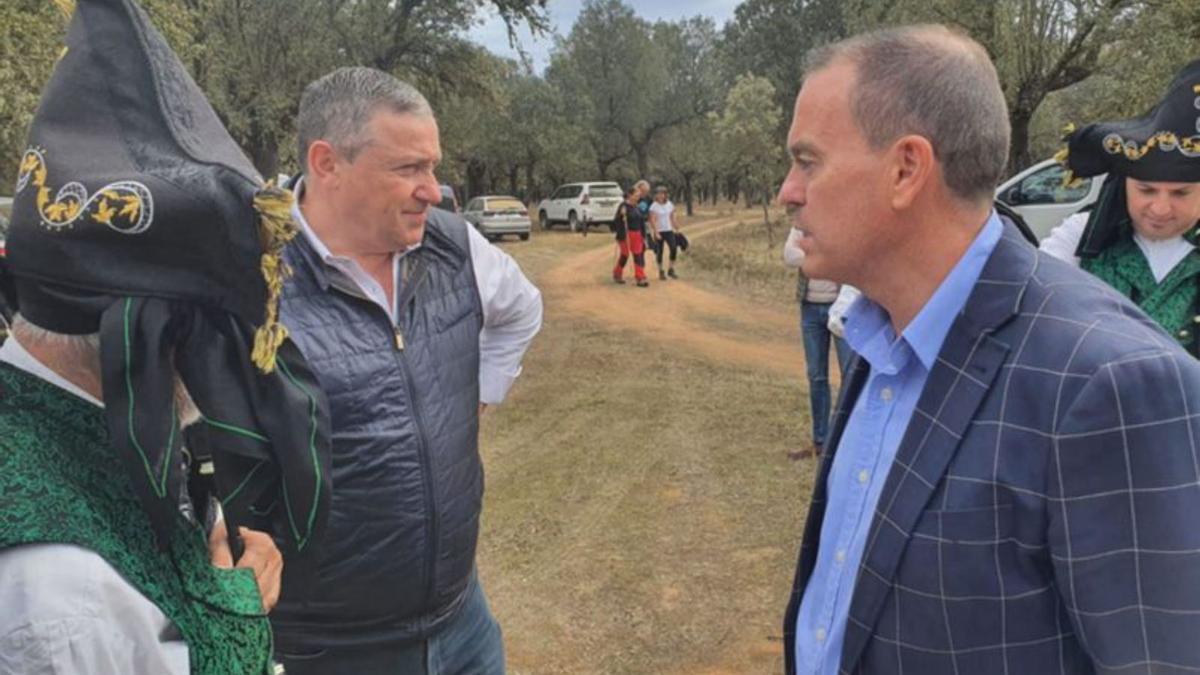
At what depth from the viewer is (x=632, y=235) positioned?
1511 centimetres

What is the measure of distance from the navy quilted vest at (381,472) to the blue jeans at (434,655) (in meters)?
0.04

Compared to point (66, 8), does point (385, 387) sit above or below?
below

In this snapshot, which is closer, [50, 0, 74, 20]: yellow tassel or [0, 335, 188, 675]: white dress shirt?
[0, 335, 188, 675]: white dress shirt

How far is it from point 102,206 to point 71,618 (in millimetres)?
485

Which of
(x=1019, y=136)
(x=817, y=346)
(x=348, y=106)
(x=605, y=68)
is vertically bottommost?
(x=817, y=346)

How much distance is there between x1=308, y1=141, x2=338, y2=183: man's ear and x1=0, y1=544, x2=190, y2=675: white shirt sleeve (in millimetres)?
1390

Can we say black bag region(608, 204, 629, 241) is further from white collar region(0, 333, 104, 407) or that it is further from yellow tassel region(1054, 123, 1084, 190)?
white collar region(0, 333, 104, 407)

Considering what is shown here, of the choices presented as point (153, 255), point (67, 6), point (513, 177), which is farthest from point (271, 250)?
point (513, 177)

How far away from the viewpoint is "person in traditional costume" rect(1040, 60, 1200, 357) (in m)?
2.76

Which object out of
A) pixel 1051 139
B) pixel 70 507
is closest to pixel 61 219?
pixel 70 507

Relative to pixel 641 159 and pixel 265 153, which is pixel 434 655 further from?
pixel 641 159

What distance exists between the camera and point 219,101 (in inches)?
638

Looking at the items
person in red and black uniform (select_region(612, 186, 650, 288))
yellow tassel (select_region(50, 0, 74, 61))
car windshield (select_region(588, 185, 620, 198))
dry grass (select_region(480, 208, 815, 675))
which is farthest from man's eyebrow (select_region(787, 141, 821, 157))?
car windshield (select_region(588, 185, 620, 198))

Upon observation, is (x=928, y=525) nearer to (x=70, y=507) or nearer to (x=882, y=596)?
(x=882, y=596)
